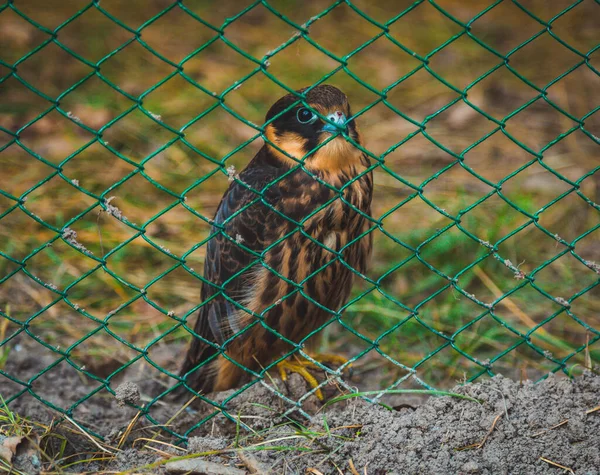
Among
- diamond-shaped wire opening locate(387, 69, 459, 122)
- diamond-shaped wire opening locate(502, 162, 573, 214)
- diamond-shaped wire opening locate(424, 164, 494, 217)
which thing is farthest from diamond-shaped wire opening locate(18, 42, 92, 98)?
diamond-shaped wire opening locate(502, 162, 573, 214)

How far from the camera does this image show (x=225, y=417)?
287 centimetres

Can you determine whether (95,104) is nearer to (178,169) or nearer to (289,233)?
(178,169)

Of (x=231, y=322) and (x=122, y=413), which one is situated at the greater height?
(x=231, y=322)

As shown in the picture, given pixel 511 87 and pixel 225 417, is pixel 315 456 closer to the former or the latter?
pixel 225 417

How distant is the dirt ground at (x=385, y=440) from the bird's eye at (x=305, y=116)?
108cm

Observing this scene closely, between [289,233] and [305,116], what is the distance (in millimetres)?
508

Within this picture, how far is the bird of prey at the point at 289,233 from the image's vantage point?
2.90 meters

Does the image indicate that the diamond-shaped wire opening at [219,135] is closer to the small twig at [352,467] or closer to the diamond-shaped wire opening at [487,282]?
the diamond-shaped wire opening at [487,282]

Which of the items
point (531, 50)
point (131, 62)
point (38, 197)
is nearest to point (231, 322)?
point (38, 197)

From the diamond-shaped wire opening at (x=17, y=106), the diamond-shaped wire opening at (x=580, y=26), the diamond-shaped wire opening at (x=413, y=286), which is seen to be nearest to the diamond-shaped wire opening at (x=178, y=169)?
the diamond-shaped wire opening at (x=17, y=106)

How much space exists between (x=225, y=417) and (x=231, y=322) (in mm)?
446

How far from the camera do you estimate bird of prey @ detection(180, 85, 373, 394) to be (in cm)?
290

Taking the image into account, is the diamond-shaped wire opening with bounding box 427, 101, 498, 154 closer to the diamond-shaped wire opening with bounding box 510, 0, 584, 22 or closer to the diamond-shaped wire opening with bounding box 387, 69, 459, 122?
the diamond-shaped wire opening with bounding box 387, 69, 459, 122

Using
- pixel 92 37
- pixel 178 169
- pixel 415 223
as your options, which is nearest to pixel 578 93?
pixel 415 223
